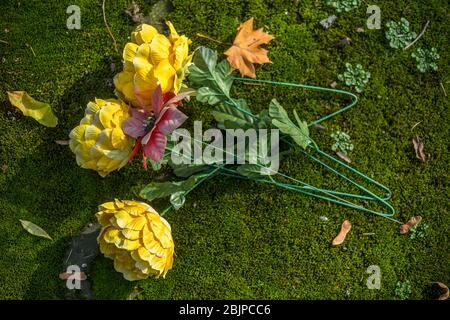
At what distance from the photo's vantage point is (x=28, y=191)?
288 centimetres

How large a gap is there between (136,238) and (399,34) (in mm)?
1821

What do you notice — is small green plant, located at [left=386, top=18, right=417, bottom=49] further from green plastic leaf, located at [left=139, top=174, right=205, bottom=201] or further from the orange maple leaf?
green plastic leaf, located at [left=139, top=174, right=205, bottom=201]

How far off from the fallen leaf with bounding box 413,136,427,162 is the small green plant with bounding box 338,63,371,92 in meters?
0.41

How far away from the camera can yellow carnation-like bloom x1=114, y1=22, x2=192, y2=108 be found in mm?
2285

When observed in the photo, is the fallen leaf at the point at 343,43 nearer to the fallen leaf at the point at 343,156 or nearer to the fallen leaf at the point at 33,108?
the fallen leaf at the point at 343,156

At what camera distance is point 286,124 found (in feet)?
8.70

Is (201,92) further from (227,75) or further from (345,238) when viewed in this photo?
(345,238)

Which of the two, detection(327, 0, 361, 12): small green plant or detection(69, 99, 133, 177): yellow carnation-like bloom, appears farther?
detection(327, 0, 361, 12): small green plant

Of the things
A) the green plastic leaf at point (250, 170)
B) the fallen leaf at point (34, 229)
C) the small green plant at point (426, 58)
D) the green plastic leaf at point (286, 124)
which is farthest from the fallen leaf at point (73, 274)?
the small green plant at point (426, 58)

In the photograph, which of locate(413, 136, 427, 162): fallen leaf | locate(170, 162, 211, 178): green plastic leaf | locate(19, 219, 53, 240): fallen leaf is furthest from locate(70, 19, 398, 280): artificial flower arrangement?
locate(19, 219, 53, 240): fallen leaf

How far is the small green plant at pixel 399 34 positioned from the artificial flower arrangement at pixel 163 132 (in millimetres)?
682

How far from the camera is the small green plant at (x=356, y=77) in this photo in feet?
9.44

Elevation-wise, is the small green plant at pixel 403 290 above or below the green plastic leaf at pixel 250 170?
below
